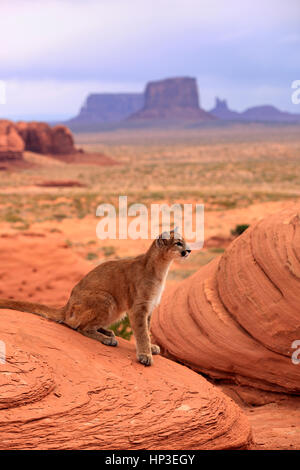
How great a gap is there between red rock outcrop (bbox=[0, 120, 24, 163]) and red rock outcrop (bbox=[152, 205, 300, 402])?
50164mm

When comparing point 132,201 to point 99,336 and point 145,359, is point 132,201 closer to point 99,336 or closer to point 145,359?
point 99,336

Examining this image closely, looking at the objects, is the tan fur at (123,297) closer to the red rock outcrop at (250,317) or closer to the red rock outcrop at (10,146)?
the red rock outcrop at (250,317)

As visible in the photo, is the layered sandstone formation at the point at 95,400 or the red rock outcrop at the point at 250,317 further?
the red rock outcrop at the point at 250,317

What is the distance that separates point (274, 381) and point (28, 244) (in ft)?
25.9

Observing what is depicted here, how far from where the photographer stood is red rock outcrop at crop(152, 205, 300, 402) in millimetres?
6887

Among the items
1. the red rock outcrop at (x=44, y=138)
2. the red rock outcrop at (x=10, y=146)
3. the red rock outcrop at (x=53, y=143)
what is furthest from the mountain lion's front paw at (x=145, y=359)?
the red rock outcrop at (x=44, y=138)

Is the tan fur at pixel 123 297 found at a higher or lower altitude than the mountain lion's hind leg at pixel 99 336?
higher

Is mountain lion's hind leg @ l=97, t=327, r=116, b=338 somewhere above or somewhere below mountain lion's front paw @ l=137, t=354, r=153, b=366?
above

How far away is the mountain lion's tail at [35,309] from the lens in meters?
5.66

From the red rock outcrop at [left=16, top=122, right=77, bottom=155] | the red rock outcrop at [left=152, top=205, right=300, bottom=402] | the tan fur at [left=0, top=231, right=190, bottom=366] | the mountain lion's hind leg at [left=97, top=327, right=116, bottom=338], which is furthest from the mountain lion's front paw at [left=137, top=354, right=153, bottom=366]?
the red rock outcrop at [left=16, top=122, right=77, bottom=155]

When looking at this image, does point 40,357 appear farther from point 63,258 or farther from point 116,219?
point 116,219

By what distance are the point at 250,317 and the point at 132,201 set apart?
27074 millimetres

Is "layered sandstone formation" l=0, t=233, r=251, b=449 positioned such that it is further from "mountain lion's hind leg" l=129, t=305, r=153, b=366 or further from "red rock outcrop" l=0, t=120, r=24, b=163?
"red rock outcrop" l=0, t=120, r=24, b=163

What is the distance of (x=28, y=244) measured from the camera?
43.9 feet
